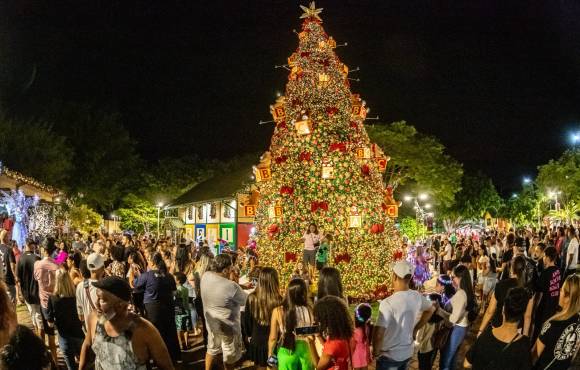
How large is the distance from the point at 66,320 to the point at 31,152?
30167 millimetres

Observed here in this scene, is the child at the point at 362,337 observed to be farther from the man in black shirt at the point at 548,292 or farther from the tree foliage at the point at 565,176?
the tree foliage at the point at 565,176

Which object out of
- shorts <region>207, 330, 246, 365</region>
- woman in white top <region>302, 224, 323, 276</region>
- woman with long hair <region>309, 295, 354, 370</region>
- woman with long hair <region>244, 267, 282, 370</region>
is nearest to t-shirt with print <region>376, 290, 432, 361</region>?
woman with long hair <region>309, 295, 354, 370</region>

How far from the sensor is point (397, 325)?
5.02 meters

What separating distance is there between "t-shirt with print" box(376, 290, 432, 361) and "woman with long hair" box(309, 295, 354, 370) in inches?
18.8

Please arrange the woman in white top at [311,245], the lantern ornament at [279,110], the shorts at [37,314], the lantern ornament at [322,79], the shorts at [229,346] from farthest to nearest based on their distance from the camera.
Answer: the lantern ornament at [279,110] → the lantern ornament at [322,79] → the woman in white top at [311,245] → the shorts at [37,314] → the shorts at [229,346]

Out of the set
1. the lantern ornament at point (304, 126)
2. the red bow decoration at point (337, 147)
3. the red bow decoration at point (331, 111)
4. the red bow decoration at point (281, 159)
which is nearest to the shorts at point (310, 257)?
the red bow decoration at point (281, 159)

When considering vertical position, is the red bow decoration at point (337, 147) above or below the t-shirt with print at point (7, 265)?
above

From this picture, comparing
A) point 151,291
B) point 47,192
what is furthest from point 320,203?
point 47,192

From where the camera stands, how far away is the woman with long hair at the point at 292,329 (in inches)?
198

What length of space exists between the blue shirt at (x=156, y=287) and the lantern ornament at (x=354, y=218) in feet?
22.2

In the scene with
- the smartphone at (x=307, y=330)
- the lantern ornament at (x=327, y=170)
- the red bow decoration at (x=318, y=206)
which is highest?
the lantern ornament at (x=327, y=170)

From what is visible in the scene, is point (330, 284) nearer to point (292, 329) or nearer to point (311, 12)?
point (292, 329)

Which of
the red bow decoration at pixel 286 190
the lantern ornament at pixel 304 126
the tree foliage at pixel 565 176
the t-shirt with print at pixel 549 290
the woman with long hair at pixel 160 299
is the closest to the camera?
the woman with long hair at pixel 160 299

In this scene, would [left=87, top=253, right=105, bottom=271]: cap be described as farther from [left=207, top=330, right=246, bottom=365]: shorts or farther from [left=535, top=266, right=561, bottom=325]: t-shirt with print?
[left=535, top=266, right=561, bottom=325]: t-shirt with print
